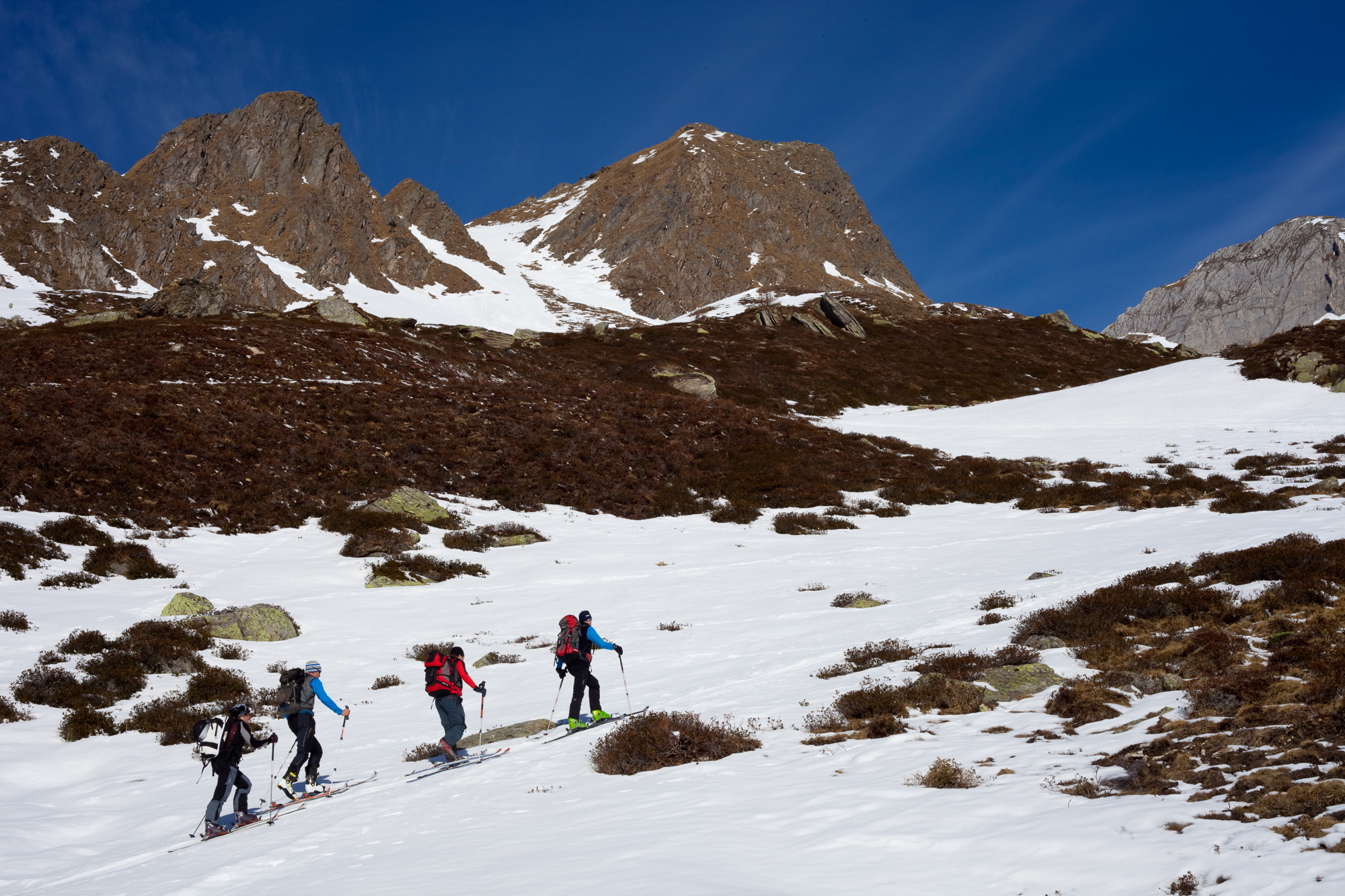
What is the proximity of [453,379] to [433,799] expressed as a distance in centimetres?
3175

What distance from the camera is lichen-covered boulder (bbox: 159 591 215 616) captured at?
47.8 feet

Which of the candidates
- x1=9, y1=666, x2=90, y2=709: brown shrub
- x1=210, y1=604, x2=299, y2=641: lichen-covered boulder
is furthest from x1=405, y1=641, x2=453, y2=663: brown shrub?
x1=9, y1=666, x2=90, y2=709: brown shrub

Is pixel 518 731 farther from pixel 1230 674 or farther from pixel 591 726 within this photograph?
pixel 1230 674

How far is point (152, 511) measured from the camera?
20031 millimetres

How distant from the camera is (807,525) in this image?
23.8m

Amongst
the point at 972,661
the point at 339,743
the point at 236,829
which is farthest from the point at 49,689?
the point at 972,661

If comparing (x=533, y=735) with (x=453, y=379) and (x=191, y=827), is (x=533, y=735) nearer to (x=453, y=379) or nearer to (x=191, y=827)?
(x=191, y=827)

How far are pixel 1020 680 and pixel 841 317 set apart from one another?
66.8m

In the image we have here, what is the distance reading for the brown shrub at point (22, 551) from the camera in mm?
15180

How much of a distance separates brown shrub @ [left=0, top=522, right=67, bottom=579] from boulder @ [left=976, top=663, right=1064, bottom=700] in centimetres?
1909

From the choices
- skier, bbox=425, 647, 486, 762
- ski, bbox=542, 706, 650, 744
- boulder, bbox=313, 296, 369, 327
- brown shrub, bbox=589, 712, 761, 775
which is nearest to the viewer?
brown shrub, bbox=589, 712, 761, 775

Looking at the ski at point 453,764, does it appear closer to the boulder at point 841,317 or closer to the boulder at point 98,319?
the boulder at point 98,319

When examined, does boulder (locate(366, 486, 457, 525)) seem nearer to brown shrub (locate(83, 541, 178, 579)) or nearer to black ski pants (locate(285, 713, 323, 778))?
brown shrub (locate(83, 541, 178, 579))

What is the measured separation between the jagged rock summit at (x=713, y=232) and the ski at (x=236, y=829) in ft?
447
